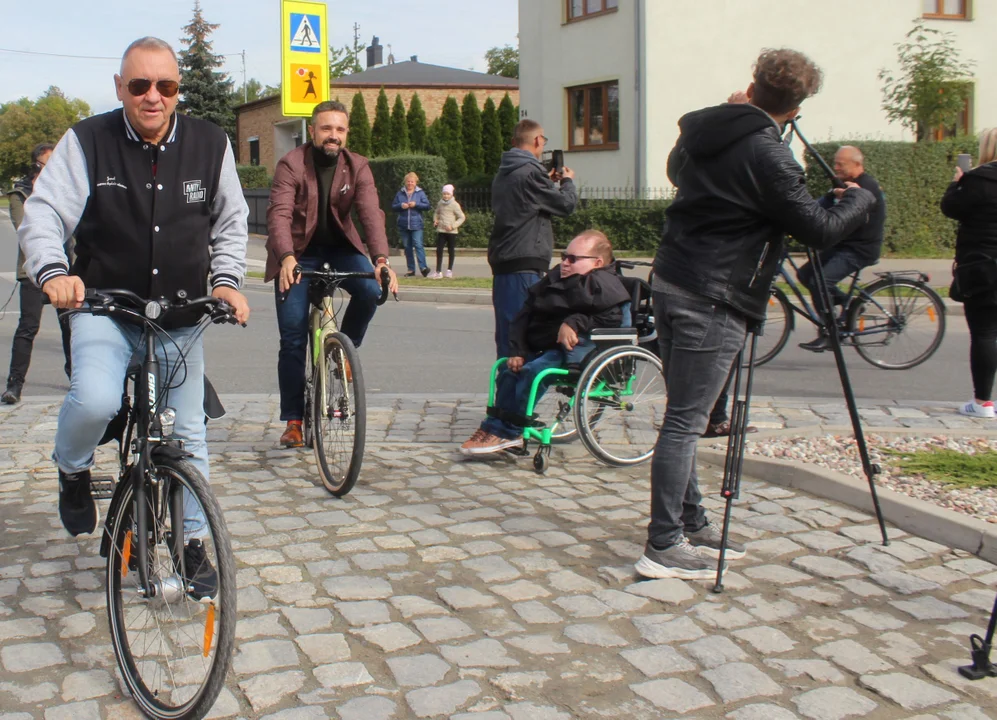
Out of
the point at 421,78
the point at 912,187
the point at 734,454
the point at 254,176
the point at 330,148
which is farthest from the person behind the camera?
the point at 421,78

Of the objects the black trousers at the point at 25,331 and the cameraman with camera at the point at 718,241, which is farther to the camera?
Answer: the black trousers at the point at 25,331

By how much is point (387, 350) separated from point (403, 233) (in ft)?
34.1

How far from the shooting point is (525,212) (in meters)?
7.04

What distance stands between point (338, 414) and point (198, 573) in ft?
8.75

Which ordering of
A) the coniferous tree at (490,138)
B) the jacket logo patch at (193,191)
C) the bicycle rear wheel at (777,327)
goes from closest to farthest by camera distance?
the jacket logo patch at (193,191) → the bicycle rear wheel at (777,327) → the coniferous tree at (490,138)

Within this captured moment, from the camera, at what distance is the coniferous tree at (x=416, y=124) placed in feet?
143

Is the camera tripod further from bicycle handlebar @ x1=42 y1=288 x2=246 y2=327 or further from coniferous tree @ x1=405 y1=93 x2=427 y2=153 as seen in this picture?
coniferous tree @ x1=405 y1=93 x2=427 y2=153

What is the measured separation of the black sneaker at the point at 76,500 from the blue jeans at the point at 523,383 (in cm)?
273

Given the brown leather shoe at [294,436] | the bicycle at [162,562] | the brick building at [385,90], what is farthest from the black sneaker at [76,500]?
the brick building at [385,90]

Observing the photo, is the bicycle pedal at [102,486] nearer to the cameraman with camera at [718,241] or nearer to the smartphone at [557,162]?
the cameraman with camera at [718,241]

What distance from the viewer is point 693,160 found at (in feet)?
14.2

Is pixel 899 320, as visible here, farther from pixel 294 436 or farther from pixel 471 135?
pixel 471 135

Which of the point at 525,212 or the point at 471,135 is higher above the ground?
the point at 471,135

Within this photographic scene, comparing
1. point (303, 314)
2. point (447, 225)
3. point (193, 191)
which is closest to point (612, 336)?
point (303, 314)
